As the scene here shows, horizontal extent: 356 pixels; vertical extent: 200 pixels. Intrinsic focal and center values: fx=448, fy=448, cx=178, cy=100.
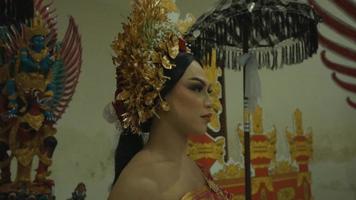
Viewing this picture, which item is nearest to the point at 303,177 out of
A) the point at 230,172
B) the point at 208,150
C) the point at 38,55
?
the point at 230,172

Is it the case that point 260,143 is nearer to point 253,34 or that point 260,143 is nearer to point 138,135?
point 253,34

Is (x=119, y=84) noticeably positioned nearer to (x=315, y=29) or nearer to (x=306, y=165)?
(x=315, y=29)

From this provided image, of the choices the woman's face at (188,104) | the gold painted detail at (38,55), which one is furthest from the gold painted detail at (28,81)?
the woman's face at (188,104)

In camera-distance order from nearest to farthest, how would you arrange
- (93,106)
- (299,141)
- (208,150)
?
(93,106), (208,150), (299,141)

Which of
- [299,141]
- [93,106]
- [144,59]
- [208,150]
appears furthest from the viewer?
[299,141]

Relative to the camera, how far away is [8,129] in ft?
4.45

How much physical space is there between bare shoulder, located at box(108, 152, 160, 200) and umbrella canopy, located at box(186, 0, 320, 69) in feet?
1.81

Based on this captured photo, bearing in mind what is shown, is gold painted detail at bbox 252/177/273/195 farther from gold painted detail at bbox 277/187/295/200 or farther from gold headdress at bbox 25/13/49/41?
gold headdress at bbox 25/13/49/41

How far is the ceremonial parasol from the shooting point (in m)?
1.70

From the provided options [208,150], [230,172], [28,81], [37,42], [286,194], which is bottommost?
[286,194]

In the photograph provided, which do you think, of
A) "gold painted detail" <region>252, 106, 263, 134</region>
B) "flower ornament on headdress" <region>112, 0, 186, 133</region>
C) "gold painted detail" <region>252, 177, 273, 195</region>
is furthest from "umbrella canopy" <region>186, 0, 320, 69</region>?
"gold painted detail" <region>252, 177, 273, 195</region>

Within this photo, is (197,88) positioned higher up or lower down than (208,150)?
higher up

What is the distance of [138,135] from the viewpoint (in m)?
1.36

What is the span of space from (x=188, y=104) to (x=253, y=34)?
774 mm
